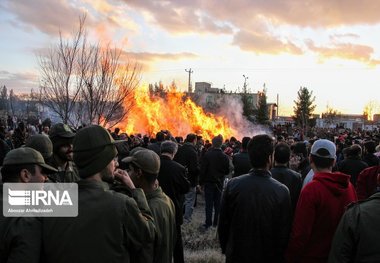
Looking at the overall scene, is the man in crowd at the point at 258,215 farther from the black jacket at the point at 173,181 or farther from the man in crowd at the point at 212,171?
the man in crowd at the point at 212,171

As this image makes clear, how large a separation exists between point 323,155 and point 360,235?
1417mm

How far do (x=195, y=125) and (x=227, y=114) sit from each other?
10078 millimetres

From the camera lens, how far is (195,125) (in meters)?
30.2

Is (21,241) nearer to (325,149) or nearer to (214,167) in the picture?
(325,149)

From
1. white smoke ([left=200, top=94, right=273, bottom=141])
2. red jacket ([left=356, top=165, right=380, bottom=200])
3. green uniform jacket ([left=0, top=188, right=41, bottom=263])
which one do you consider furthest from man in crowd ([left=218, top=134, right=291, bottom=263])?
white smoke ([left=200, top=94, right=273, bottom=141])

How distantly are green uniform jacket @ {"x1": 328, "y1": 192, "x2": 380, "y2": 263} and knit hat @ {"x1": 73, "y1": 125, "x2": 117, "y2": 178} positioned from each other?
5.96 ft

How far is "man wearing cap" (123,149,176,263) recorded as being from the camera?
3.60 meters

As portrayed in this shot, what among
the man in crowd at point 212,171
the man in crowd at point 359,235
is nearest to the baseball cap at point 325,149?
the man in crowd at point 359,235

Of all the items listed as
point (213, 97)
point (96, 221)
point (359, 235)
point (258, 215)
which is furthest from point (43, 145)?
point (213, 97)

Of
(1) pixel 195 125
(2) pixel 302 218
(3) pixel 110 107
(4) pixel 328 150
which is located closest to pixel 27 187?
(2) pixel 302 218

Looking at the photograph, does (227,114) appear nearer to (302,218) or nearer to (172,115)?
(172,115)

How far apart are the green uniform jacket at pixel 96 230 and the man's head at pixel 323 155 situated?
2.25m

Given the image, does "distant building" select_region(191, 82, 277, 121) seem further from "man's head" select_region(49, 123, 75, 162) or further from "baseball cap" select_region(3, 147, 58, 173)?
"baseball cap" select_region(3, 147, 58, 173)

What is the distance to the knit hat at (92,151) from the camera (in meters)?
2.67
